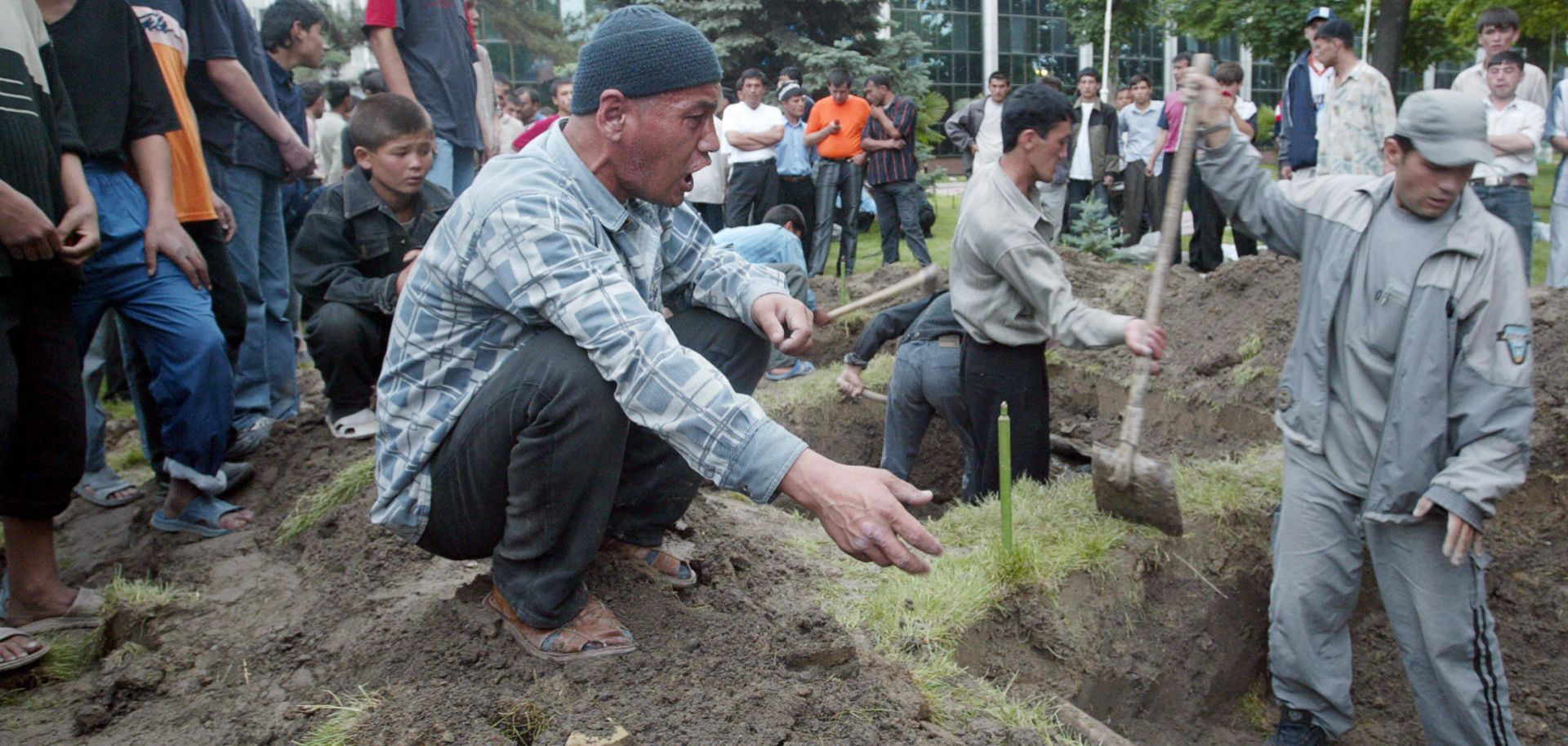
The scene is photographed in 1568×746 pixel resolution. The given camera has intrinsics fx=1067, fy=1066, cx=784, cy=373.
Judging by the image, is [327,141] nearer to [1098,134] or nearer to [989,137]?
[989,137]

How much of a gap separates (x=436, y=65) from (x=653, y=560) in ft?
10.4

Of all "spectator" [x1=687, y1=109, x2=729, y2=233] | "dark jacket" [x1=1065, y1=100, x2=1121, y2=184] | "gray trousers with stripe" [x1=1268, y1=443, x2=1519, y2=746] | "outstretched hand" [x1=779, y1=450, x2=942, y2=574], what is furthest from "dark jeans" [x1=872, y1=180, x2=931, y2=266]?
"outstretched hand" [x1=779, y1=450, x2=942, y2=574]

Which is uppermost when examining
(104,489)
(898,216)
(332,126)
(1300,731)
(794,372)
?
(332,126)

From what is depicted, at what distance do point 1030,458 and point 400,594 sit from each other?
2647 millimetres

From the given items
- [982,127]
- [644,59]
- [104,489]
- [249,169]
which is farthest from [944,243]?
[644,59]

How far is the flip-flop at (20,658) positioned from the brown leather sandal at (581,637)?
137 cm

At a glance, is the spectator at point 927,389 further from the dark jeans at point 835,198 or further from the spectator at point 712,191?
the dark jeans at point 835,198

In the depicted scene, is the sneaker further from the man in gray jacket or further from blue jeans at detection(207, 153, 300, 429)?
the man in gray jacket

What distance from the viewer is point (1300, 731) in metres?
3.61

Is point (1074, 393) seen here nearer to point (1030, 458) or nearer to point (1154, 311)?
point (1030, 458)

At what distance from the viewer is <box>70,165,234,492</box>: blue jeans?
357cm

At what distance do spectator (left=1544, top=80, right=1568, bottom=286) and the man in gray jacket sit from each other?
493 centimetres

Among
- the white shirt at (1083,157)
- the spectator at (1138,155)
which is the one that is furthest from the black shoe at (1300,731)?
the white shirt at (1083,157)

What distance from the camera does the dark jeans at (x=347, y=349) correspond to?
4629 millimetres
